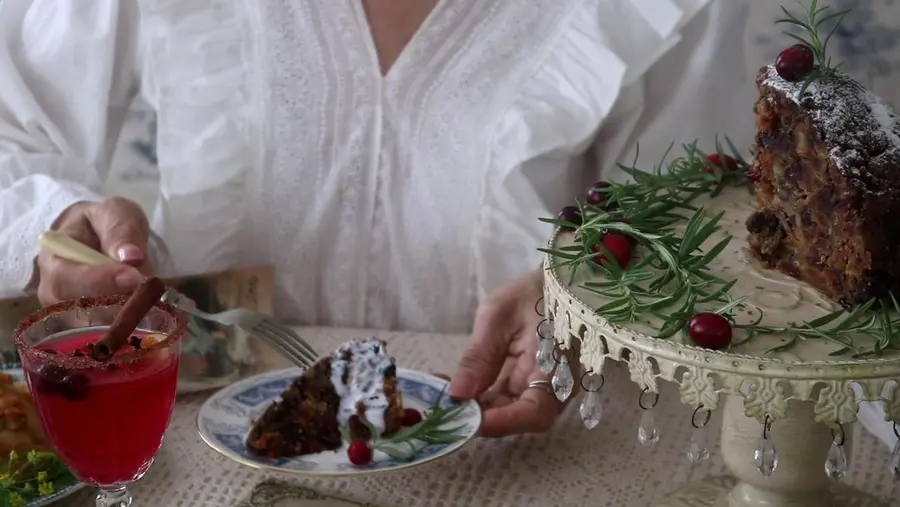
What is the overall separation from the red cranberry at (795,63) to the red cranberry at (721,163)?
161mm

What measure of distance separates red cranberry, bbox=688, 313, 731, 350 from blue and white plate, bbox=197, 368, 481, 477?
0.27 meters

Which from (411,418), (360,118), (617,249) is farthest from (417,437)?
(360,118)

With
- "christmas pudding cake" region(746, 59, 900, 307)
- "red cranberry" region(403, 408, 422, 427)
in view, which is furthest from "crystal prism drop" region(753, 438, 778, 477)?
"red cranberry" region(403, 408, 422, 427)

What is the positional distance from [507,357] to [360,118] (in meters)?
0.36

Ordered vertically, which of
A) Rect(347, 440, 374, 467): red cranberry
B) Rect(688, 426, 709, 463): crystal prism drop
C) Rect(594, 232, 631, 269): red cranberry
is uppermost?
Rect(594, 232, 631, 269): red cranberry

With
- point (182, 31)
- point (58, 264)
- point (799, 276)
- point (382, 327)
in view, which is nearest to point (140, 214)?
point (58, 264)

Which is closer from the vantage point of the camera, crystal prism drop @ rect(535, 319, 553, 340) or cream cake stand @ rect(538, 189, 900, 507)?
cream cake stand @ rect(538, 189, 900, 507)

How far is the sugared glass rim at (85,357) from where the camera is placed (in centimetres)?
61

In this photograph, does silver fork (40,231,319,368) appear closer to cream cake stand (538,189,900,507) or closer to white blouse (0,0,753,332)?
white blouse (0,0,753,332)

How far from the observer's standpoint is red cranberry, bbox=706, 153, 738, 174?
814 mm

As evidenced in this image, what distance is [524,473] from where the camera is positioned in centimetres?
77

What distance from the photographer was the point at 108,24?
109 cm

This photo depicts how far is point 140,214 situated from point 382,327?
0.34 meters

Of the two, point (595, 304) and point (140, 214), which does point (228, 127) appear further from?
point (595, 304)
